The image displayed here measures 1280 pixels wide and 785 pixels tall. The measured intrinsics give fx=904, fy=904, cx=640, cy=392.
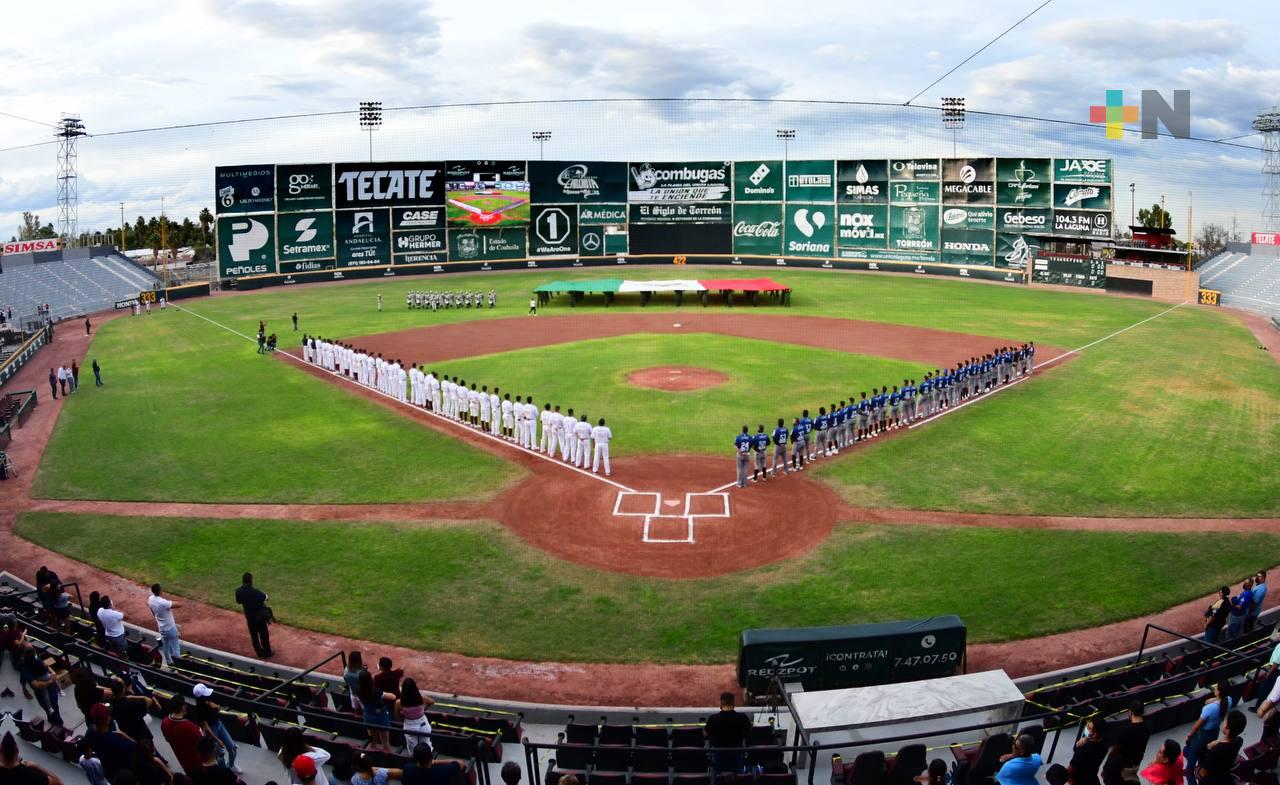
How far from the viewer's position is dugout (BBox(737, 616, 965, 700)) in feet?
40.8

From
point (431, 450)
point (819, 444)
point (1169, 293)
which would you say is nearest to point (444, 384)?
point (431, 450)

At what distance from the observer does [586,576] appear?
1691cm

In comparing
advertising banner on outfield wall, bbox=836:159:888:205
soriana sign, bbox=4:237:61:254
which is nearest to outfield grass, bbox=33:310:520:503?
soriana sign, bbox=4:237:61:254

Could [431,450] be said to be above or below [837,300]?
below

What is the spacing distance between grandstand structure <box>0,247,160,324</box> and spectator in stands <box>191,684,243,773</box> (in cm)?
5243

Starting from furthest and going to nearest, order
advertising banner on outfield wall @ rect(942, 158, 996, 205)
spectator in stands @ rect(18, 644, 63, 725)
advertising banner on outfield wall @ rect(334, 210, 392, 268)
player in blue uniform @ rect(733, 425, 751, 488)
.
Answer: advertising banner on outfield wall @ rect(334, 210, 392, 268), advertising banner on outfield wall @ rect(942, 158, 996, 205), player in blue uniform @ rect(733, 425, 751, 488), spectator in stands @ rect(18, 644, 63, 725)

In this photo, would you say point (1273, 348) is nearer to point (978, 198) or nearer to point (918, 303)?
point (918, 303)

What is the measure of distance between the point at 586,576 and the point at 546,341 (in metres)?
26.3

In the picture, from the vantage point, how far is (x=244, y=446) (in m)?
25.9

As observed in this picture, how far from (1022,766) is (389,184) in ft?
225

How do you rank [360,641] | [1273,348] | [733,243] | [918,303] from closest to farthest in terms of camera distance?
[360,641] < [1273,348] < [918,303] < [733,243]

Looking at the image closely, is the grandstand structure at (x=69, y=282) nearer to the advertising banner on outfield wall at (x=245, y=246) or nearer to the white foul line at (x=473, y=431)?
the advertising banner on outfield wall at (x=245, y=246)

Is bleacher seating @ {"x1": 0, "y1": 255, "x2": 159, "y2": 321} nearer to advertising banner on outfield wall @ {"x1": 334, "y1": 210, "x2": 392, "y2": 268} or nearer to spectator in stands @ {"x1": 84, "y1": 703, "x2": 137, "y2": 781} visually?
advertising banner on outfield wall @ {"x1": 334, "y1": 210, "x2": 392, "y2": 268}

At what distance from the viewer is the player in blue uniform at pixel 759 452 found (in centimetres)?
2147
